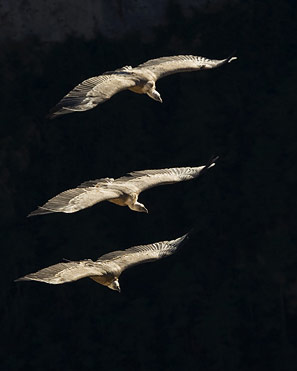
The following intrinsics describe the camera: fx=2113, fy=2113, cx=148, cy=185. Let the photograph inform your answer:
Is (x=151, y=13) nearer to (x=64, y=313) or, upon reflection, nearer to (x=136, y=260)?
(x=64, y=313)

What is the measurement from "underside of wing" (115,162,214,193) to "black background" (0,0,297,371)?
18.0 meters

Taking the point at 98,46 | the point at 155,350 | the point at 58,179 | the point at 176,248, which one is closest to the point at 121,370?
the point at 155,350

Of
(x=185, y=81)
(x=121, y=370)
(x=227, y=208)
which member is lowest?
(x=121, y=370)

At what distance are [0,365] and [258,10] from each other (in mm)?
19217

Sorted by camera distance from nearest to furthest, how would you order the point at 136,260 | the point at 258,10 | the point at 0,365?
the point at 136,260 < the point at 0,365 < the point at 258,10

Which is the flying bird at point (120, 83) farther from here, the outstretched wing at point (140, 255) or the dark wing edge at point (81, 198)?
the outstretched wing at point (140, 255)

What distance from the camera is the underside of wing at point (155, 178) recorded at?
6412 centimetres

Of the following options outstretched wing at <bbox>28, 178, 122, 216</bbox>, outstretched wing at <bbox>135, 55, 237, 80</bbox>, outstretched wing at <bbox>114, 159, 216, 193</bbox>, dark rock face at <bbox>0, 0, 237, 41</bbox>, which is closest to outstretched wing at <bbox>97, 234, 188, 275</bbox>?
outstretched wing at <bbox>114, 159, 216, 193</bbox>

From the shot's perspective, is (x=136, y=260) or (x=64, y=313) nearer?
(x=136, y=260)

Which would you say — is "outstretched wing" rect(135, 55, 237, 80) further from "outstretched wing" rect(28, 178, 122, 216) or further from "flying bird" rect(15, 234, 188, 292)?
"flying bird" rect(15, 234, 188, 292)

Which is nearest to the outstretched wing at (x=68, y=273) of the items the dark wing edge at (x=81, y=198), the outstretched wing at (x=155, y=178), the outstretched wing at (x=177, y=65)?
the dark wing edge at (x=81, y=198)

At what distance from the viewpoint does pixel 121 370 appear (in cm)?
8456

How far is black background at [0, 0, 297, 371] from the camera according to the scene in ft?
279

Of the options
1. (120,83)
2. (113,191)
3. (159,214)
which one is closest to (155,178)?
(113,191)
